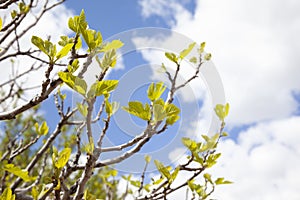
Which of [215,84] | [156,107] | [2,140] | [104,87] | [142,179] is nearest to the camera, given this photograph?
[104,87]

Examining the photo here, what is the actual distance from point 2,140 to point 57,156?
484 centimetres

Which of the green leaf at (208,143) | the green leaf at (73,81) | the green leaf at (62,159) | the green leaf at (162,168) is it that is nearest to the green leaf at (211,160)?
the green leaf at (208,143)

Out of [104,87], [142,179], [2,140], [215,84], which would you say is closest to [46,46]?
[104,87]

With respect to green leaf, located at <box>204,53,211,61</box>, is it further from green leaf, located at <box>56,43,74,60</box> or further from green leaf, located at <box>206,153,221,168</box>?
Answer: green leaf, located at <box>56,43,74,60</box>

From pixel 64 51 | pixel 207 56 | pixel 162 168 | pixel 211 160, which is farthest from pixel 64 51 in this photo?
pixel 207 56

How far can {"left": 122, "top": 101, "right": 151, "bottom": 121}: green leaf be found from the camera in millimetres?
1092

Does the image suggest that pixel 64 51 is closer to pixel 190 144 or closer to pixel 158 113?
pixel 158 113

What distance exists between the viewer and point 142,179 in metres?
1.95

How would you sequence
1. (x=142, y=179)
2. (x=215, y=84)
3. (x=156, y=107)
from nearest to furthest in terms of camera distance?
(x=156, y=107)
(x=215, y=84)
(x=142, y=179)

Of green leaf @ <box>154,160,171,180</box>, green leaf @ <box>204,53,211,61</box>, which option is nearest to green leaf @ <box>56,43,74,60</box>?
green leaf @ <box>154,160,171,180</box>

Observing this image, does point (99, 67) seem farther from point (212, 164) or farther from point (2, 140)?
point (2, 140)

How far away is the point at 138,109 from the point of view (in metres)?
1.10

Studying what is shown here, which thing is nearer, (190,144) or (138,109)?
(138,109)

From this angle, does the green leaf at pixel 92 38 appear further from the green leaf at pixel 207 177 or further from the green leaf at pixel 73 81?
the green leaf at pixel 207 177
